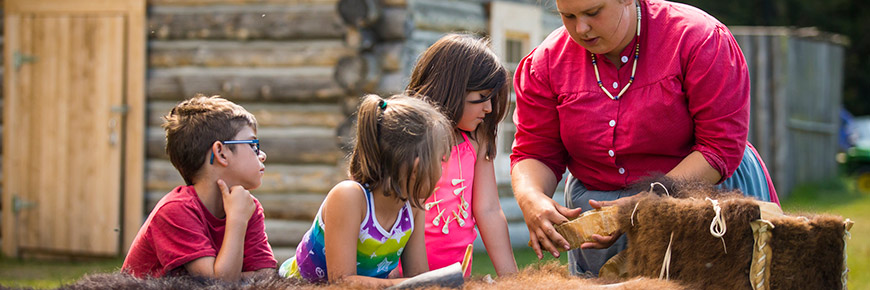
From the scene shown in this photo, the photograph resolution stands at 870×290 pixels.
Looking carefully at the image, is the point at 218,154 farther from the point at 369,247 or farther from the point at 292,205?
the point at 292,205

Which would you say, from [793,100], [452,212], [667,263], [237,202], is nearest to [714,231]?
[667,263]

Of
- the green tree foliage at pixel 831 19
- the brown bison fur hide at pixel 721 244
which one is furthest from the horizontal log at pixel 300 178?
the green tree foliage at pixel 831 19

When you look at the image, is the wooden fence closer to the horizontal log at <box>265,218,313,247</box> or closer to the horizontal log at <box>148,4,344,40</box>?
the horizontal log at <box>148,4,344,40</box>

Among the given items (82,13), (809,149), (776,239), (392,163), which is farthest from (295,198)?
(809,149)

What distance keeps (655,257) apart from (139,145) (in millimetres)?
5343

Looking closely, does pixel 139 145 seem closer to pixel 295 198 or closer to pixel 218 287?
pixel 295 198

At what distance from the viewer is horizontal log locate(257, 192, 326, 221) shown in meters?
6.34

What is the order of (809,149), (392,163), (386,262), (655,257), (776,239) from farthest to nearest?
(809,149) → (386,262) → (392,163) → (655,257) → (776,239)

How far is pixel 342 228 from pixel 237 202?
346 mm

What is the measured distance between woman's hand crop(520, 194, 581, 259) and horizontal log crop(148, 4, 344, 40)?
384 cm

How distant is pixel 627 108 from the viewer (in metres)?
2.54

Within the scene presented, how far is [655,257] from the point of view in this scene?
2.10 m

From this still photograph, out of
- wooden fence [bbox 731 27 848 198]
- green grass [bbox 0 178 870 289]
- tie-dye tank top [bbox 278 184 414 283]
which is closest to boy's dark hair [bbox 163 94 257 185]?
tie-dye tank top [bbox 278 184 414 283]

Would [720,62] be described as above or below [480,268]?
above
